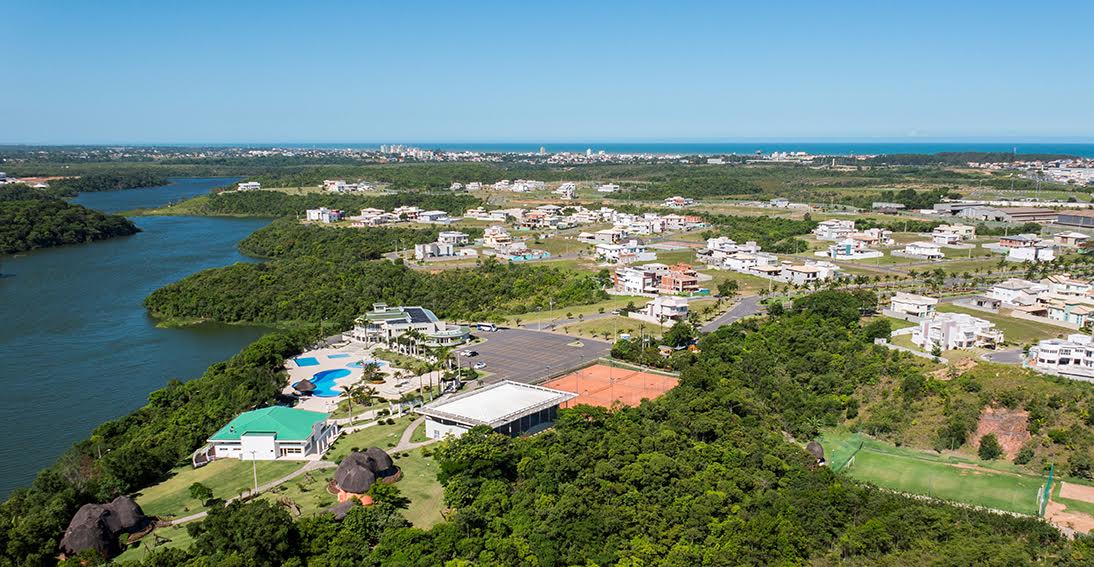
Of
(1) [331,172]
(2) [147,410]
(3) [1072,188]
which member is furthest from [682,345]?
(1) [331,172]

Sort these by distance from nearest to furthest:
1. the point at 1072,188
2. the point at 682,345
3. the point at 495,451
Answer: the point at 495,451 → the point at 682,345 → the point at 1072,188

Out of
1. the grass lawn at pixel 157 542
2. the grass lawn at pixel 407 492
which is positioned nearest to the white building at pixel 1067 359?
the grass lawn at pixel 407 492

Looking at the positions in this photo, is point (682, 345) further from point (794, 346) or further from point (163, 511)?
point (163, 511)

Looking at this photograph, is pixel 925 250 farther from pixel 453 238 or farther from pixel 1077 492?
pixel 1077 492

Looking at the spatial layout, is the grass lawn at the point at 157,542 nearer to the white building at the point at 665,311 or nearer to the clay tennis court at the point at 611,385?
the clay tennis court at the point at 611,385

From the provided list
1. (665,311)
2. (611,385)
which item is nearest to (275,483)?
(611,385)
